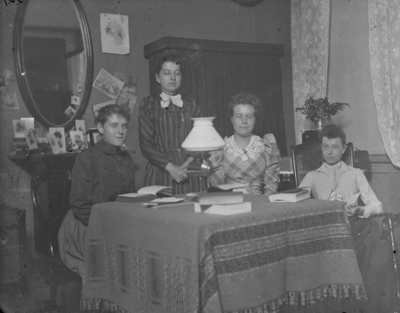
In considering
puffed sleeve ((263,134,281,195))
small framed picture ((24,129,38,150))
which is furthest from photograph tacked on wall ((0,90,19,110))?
puffed sleeve ((263,134,281,195))

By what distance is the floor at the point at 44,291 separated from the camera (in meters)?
2.33

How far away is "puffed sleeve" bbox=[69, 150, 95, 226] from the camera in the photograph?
7.88 feet

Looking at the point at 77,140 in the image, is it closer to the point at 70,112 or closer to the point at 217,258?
the point at 70,112

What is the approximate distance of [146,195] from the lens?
7.08 ft

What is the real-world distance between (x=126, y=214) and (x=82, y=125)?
5.50 feet

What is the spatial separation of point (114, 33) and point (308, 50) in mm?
1531

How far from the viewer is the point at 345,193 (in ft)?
9.09

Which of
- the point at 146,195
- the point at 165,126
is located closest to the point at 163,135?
the point at 165,126

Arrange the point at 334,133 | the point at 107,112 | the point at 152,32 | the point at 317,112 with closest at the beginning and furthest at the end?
the point at 107,112
the point at 334,133
the point at 317,112
the point at 152,32

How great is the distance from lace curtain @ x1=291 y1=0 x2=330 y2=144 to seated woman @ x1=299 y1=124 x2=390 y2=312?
882 mm

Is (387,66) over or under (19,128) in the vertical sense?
over

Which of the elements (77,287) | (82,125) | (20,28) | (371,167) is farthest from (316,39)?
(77,287)

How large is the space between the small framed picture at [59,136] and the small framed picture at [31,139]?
13 centimetres

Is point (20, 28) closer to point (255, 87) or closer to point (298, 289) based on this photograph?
point (255, 87)
